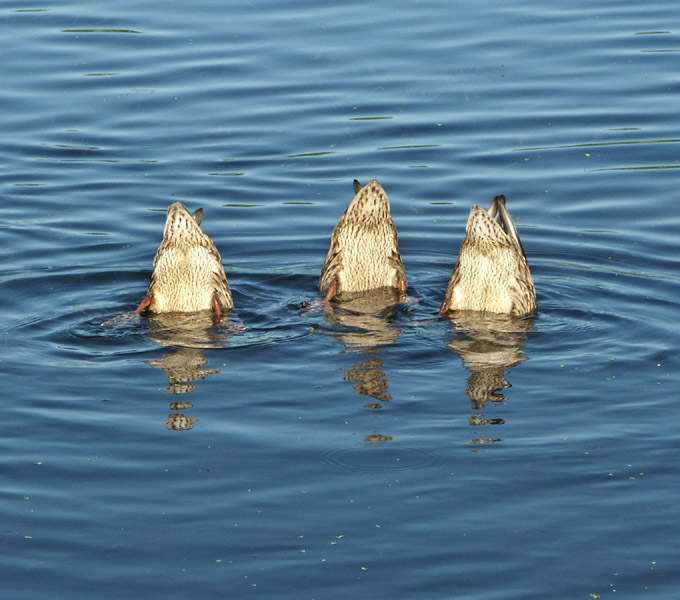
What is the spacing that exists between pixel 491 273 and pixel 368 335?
3.70 ft

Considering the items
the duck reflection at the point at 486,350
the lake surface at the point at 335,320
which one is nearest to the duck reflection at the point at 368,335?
the lake surface at the point at 335,320

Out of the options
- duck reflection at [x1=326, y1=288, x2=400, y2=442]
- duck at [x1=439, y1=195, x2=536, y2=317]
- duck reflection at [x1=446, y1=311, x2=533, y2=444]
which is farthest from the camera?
duck at [x1=439, y1=195, x2=536, y2=317]

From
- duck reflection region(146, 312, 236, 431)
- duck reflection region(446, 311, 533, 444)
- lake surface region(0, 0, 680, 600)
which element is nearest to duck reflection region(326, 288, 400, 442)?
lake surface region(0, 0, 680, 600)

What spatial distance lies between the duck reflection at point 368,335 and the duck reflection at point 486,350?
1.66 feet

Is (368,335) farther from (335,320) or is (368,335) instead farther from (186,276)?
(186,276)

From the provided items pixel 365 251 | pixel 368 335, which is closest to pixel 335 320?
pixel 368 335

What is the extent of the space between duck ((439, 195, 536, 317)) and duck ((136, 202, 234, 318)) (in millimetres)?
1752

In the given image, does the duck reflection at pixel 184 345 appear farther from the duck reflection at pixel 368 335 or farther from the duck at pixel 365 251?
the duck at pixel 365 251

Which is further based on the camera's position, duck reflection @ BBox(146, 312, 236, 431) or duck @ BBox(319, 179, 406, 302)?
duck @ BBox(319, 179, 406, 302)

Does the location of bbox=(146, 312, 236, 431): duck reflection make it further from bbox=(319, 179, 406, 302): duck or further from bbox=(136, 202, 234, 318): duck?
bbox=(319, 179, 406, 302): duck

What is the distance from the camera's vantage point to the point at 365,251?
10414 mm

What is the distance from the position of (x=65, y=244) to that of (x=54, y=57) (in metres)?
6.50

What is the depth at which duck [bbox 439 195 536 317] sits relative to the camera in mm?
9547

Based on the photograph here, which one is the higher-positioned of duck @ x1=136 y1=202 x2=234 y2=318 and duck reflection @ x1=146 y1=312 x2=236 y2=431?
duck @ x1=136 y1=202 x2=234 y2=318
